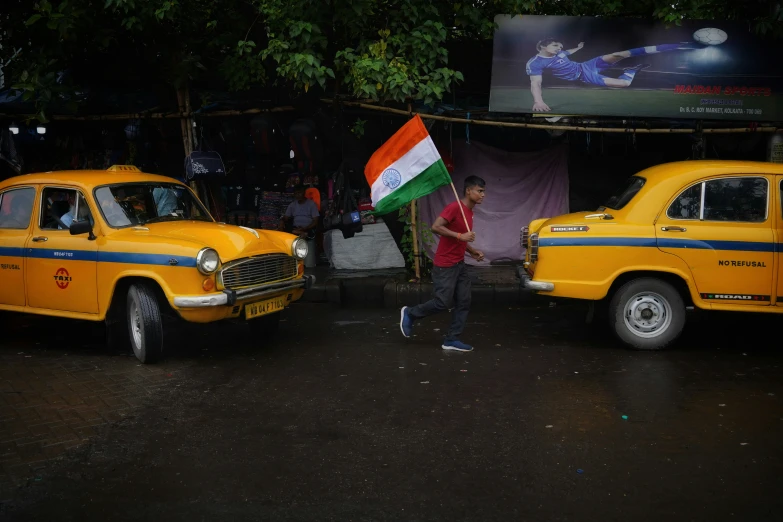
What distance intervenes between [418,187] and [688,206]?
2.78 m

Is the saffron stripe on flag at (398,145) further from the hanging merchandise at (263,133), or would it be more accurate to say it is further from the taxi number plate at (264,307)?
the hanging merchandise at (263,133)

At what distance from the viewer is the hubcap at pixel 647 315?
24.8ft

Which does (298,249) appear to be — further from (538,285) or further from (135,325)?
(538,285)

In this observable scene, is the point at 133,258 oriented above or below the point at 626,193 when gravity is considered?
below

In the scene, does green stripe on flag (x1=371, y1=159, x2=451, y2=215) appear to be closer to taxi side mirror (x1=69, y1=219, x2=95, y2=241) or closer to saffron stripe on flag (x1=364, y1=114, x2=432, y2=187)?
saffron stripe on flag (x1=364, y1=114, x2=432, y2=187)

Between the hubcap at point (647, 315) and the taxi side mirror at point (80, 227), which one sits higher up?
the taxi side mirror at point (80, 227)

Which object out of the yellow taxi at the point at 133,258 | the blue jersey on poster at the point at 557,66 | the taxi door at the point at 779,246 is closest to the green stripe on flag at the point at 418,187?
the yellow taxi at the point at 133,258

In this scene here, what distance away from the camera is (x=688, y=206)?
752 cm

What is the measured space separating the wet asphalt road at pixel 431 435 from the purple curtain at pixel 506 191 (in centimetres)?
478

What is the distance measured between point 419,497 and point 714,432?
237 centimetres

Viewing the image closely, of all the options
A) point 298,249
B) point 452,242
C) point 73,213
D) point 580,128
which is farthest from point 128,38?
point 452,242

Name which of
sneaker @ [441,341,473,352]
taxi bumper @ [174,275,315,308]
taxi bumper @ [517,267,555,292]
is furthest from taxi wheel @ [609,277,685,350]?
taxi bumper @ [174,275,315,308]

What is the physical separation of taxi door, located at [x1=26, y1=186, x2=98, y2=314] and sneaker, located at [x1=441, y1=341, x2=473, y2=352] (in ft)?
11.9

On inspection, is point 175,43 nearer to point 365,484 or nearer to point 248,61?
point 248,61
